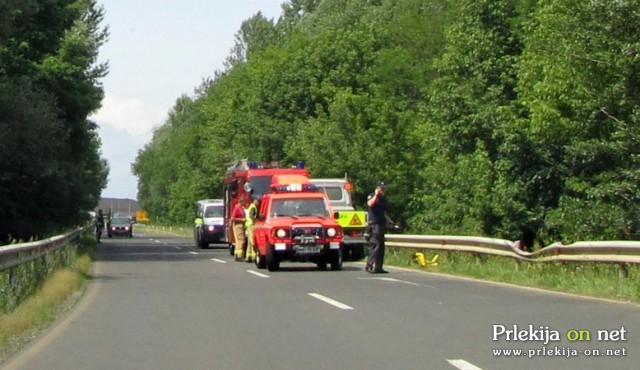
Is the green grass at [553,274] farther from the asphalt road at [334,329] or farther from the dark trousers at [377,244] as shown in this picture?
the dark trousers at [377,244]

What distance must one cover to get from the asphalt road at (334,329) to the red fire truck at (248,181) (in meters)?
15.5

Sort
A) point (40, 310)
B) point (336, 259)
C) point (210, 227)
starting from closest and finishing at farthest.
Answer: point (40, 310) → point (336, 259) → point (210, 227)

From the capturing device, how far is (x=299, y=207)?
28.1 metres

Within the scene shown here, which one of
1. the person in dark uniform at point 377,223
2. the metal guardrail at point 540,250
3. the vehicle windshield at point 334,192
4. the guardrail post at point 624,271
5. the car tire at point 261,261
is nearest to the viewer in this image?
the metal guardrail at point 540,250

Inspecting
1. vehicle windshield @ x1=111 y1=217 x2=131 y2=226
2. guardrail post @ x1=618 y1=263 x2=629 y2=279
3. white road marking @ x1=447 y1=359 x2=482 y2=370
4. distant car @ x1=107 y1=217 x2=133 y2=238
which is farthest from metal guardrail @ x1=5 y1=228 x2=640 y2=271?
vehicle windshield @ x1=111 y1=217 x2=131 y2=226

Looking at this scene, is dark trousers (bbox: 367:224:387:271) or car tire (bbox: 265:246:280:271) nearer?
dark trousers (bbox: 367:224:387:271)

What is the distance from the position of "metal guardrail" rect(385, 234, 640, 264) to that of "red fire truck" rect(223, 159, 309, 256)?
464 centimetres

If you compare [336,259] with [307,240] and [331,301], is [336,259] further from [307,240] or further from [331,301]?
[331,301]

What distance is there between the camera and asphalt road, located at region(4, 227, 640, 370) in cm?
1090

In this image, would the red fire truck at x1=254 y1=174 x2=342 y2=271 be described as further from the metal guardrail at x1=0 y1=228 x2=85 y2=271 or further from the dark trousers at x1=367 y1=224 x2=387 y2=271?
the metal guardrail at x1=0 y1=228 x2=85 y2=271

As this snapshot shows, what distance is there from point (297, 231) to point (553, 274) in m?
6.67

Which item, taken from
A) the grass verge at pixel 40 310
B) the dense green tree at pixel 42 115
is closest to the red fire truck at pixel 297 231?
the grass verge at pixel 40 310

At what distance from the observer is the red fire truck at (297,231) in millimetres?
26547

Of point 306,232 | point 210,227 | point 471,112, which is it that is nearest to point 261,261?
point 306,232
